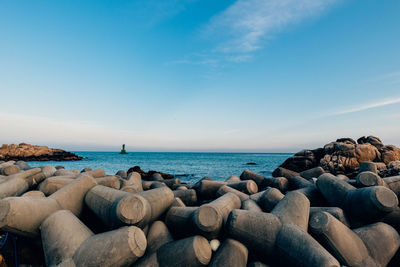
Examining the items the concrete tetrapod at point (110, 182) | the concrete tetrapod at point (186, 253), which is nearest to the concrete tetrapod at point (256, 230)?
the concrete tetrapod at point (186, 253)

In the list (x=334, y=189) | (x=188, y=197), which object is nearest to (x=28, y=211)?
(x=188, y=197)

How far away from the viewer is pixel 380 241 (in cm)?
312

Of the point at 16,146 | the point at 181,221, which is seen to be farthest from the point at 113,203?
the point at 16,146

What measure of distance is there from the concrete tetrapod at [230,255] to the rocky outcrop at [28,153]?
202ft

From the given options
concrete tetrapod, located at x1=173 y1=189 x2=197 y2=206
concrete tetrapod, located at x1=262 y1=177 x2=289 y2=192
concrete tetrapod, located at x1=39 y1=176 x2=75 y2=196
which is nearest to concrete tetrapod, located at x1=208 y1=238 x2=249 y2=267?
concrete tetrapod, located at x1=173 y1=189 x2=197 y2=206

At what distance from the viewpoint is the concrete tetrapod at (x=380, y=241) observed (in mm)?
3016

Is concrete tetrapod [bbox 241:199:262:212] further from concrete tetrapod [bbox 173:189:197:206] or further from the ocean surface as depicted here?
the ocean surface

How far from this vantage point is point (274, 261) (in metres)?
2.82

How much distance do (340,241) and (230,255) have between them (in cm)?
137

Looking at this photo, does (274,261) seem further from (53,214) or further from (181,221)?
(53,214)

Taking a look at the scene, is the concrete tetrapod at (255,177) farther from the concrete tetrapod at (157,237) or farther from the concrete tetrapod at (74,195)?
the concrete tetrapod at (74,195)

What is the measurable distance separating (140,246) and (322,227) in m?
2.21

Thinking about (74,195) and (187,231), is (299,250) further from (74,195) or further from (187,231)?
(74,195)

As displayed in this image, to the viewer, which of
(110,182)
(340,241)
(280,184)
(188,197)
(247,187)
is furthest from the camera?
(280,184)
